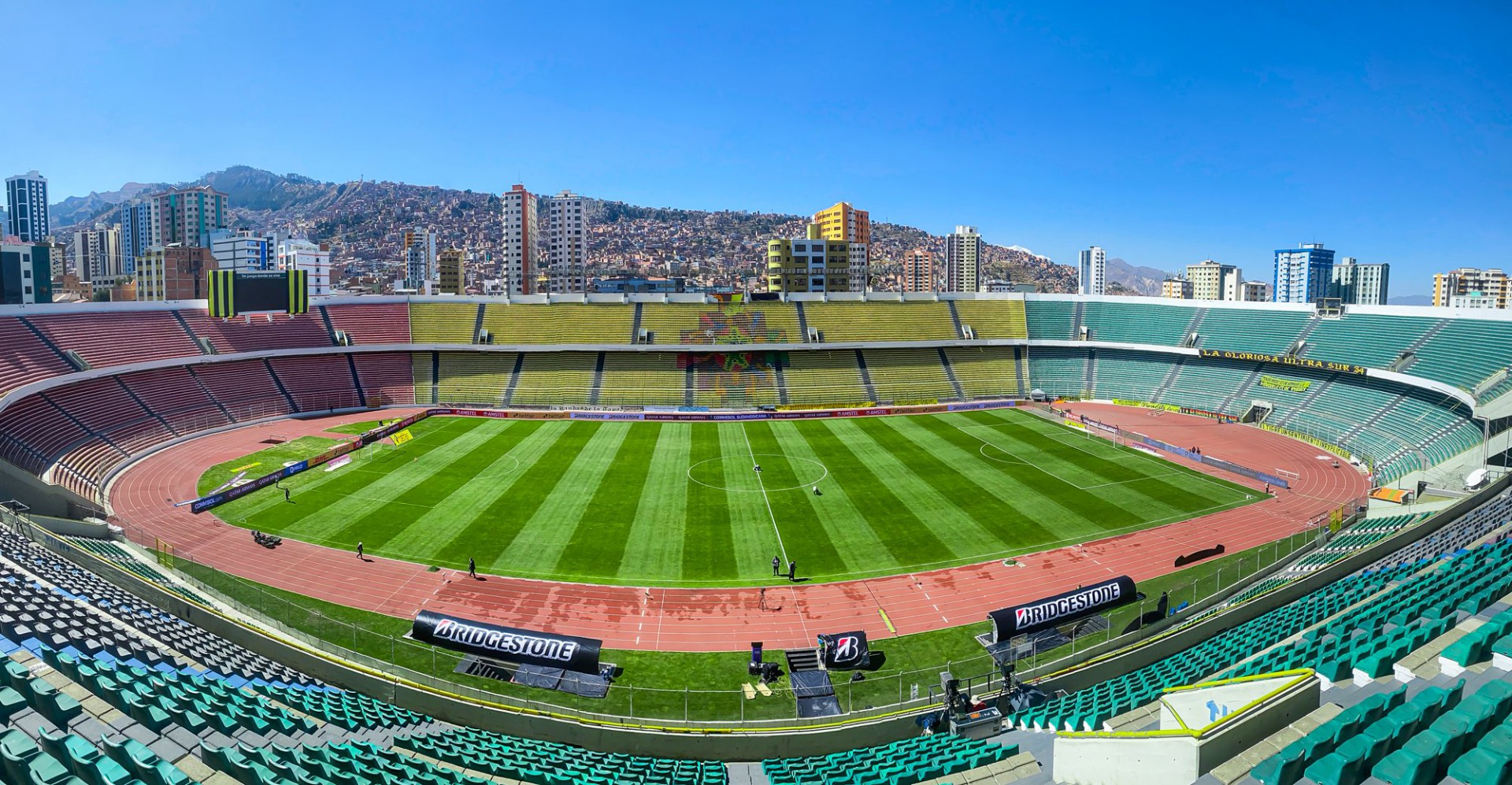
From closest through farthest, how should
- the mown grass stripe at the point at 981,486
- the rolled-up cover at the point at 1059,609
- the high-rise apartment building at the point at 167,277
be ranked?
1. the rolled-up cover at the point at 1059,609
2. the mown grass stripe at the point at 981,486
3. the high-rise apartment building at the point at 167,277

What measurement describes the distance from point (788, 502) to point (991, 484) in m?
9.75

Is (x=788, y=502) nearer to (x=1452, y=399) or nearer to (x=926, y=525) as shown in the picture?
(x=926, y=525)

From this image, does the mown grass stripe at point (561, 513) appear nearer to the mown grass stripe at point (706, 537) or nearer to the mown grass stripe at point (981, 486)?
the mown grass stripe at point (706, 537)

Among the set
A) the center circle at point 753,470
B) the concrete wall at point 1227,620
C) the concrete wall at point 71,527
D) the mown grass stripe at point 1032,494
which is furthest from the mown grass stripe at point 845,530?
the concrete wall at point 71,527

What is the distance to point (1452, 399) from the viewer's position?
40219 mm

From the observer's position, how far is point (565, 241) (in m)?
165

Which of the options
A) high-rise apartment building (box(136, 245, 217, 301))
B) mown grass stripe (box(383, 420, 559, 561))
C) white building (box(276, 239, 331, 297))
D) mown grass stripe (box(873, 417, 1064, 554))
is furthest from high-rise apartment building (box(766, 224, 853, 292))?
high-rise apartment building (box(136, 245, 217, 301))

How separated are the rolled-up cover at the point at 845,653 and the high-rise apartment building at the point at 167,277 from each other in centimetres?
12460

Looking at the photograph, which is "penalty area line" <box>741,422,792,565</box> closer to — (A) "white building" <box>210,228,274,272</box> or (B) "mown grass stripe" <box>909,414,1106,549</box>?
(B) "mown grass stripe" <box>909,414,1106,549</box>

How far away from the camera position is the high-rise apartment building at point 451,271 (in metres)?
146

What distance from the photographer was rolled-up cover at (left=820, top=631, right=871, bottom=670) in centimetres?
1919

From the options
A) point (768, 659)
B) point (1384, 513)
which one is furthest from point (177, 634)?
point (1384, 513)

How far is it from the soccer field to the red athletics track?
2.92 ft

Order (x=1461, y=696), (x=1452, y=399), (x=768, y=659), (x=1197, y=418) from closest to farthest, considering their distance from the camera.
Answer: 1. (x=1461, y=696)
2. (x=768, y=659)
3. (x=1452, y=399)
4. (x=1197, y=418)
